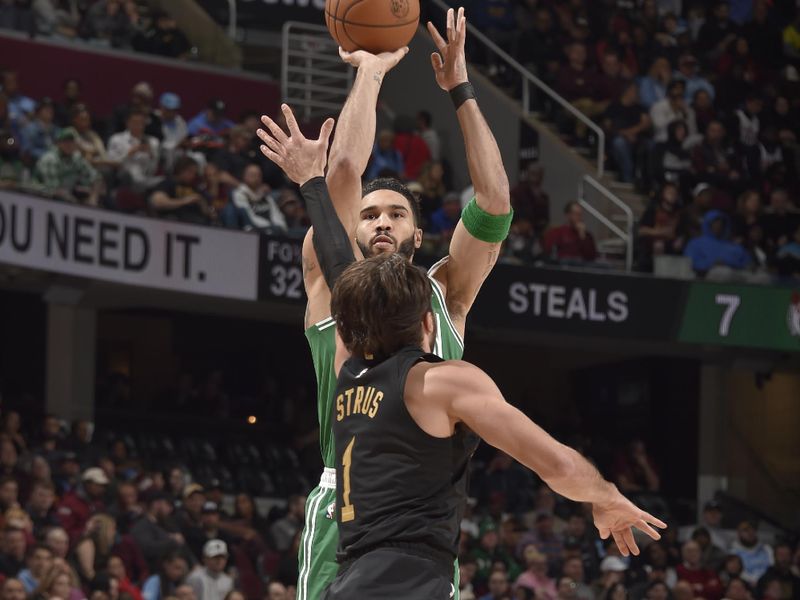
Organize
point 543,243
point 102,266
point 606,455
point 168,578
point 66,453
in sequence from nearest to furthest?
point 168,578 < point 66,453 < point 102,266 < point 543,243 < point 606,455

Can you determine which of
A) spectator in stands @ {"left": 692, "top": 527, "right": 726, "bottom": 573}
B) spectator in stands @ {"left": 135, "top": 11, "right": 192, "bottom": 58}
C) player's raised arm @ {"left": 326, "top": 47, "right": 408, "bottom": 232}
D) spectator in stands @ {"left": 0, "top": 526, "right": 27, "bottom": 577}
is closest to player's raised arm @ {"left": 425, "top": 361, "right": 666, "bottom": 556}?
player's raised arm @ {"left": 326, "top": 47, "right": 408, "bottom": 232}

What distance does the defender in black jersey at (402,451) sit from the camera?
4.12 metres

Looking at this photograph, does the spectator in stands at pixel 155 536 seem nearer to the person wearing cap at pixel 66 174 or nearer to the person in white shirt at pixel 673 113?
the person wearing cap at pixel 66 174

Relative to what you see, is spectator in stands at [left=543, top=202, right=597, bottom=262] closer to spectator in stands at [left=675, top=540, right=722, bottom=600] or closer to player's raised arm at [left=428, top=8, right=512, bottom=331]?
spectator in stands at [left=675, top=540, right=722, bottom=600]

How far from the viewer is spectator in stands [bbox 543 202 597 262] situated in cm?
1741

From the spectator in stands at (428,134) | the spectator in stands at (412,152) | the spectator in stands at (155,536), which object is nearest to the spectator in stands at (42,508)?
the spectator in stands at (155,536)

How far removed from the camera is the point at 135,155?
1540cm

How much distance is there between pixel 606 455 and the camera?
18.9 metres

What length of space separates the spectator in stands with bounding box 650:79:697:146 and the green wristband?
1469cm

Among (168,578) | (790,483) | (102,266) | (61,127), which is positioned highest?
(61,127)

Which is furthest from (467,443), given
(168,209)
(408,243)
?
(168,209)

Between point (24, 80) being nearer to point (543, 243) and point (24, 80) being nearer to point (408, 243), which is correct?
point (543, 243)

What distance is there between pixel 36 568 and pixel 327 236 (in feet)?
23.7

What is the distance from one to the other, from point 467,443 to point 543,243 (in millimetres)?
13334
